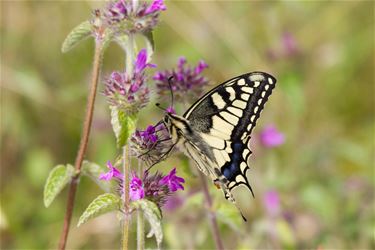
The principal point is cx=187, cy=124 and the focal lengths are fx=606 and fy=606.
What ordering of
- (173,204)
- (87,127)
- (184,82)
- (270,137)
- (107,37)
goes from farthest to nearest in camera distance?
(270,137)
(173,204)
(184,82)
(87,127)
(107,37)

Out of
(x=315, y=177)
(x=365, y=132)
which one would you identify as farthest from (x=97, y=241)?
(x=365, y=132)

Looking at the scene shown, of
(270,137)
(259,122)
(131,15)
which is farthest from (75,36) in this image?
(259,122)

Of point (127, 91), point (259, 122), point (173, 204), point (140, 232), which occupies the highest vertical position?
point (259, 122)

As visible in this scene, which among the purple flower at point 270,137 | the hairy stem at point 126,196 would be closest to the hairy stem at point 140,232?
the hairy stem at point 126,196

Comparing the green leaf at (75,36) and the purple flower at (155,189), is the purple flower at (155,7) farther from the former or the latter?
the purple flower at (155,189)

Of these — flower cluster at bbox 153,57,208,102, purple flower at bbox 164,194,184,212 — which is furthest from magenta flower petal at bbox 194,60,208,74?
purple flower at bbox 164,194,184,212

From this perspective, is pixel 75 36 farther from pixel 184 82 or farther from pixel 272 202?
pixel 272 202

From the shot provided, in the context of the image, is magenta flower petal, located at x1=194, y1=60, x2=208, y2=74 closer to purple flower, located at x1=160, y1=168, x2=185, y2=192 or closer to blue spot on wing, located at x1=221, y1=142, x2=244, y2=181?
blue spot on wing, located at x1=221, y1=142, x2=244, y2=181
